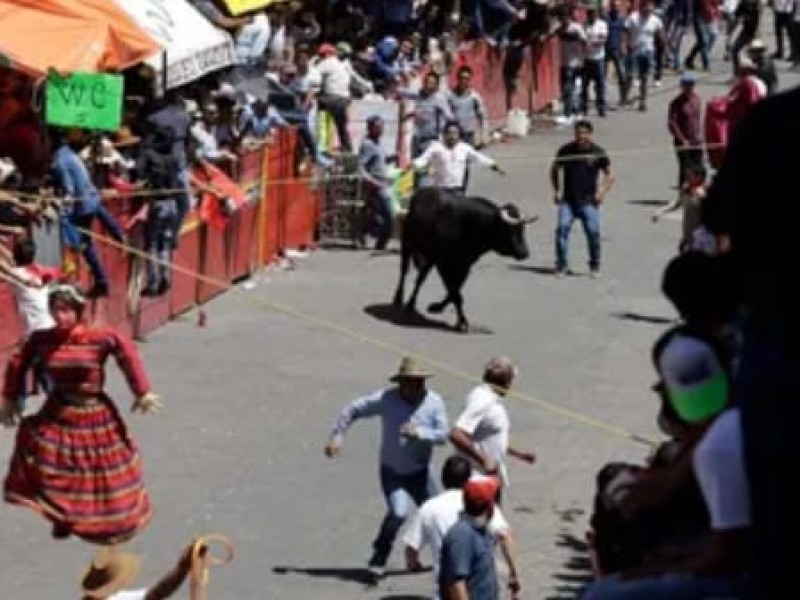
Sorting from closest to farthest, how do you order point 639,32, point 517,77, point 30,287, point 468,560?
point 468,560
point 30,287
point 517,77
point 639,32

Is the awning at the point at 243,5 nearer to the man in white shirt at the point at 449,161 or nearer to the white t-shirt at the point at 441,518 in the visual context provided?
the man in white shirt at the point at 449,161

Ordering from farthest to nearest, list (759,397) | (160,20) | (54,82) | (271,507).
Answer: (160,20) → (54,82) → (271,507) → (759,397)

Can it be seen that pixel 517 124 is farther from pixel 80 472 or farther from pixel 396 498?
pixel 80 472

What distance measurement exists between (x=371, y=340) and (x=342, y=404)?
2443 millimetres

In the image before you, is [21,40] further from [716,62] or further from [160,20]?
[716,62]

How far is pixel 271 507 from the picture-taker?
16188 millimetres

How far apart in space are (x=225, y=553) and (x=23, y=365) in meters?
4.08

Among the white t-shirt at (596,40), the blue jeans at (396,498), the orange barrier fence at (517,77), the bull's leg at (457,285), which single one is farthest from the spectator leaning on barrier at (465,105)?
the blue jeans at (396,498)

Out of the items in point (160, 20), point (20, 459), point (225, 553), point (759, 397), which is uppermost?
point (160, 20)

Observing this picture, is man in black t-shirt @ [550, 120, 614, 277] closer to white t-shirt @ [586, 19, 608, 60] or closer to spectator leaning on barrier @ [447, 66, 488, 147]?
spectator leaning on barrier @ [447, 66, 488, 147]

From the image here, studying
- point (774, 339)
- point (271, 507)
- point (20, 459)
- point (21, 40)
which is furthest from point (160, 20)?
point (774, 339)

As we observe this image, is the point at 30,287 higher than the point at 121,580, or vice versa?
the point at 30,287

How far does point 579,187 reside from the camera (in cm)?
2528

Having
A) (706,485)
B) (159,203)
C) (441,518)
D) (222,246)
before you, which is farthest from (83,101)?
(706,485)
